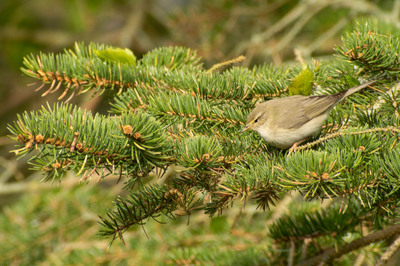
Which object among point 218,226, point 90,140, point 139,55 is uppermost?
point 90,140

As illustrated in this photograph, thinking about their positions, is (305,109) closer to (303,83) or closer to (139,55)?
(303,83)

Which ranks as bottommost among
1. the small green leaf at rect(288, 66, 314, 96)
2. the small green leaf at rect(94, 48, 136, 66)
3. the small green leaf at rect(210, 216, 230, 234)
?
the small green leaf at rect(210, 216, 230, 234)

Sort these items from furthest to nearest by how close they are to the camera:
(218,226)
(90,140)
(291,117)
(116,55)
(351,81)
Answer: (218,226)
(291,117)
(116,55)
(351,81)
(90,140)

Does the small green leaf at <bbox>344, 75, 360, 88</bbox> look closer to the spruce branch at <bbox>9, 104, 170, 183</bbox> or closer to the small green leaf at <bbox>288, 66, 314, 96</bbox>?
the small green leaf at <bbox>288, 66, 314, 96</bbox>

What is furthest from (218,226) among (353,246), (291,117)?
(353,246)

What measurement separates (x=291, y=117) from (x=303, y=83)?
1.84ft

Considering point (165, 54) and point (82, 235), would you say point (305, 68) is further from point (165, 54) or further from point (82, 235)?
point (82, 235)

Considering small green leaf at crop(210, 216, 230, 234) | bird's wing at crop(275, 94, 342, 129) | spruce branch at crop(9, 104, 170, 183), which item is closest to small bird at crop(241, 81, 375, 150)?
bird's wing at crop(275, 94, 342, 129)

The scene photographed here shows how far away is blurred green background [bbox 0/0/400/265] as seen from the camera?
3471 mm

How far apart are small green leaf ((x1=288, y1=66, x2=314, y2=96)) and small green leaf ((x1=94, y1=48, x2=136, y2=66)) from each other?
37.1 inches

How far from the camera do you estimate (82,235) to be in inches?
151

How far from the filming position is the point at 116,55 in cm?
249

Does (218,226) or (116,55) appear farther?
(218,226)

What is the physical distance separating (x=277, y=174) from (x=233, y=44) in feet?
14.4
